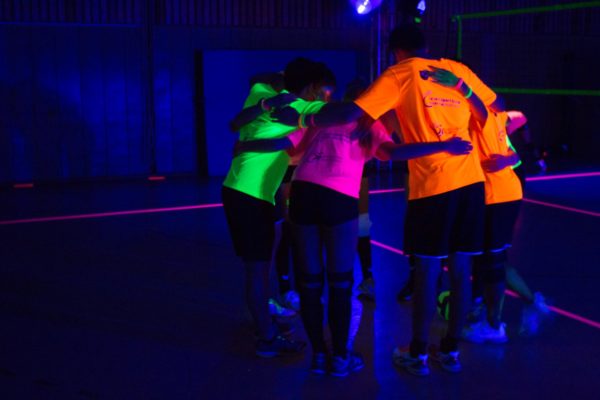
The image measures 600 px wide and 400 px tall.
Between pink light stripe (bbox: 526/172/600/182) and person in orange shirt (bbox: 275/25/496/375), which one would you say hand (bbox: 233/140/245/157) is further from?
pink light stripe (bbox: 526/172/600/182)

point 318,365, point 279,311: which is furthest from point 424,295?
point 279,311

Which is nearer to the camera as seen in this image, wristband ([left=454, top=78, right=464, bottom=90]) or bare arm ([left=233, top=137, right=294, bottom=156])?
wristband ([left=454, top=78, right=464, bottom=90])

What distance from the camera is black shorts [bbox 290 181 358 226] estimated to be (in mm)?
3773

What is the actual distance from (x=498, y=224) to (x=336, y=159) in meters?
1.13

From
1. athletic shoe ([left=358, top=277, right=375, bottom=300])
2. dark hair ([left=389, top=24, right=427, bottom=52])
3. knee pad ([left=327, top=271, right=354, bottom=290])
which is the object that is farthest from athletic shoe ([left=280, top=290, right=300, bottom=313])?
dark hair ([left=389, top=24, right=427, bottom=52])

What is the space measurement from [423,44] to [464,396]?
179cm

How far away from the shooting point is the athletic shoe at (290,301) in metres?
5.21

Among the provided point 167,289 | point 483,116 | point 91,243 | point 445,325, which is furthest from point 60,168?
point 483,116

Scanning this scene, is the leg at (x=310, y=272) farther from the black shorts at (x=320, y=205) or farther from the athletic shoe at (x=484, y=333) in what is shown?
the athletic shoe at (x=484, y=333)

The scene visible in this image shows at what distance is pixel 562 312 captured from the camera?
5.14m

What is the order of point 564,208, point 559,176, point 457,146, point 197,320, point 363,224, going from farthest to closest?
point 559,176 < point 564,208 < point 363,224 < point 197,320 < point 457,146

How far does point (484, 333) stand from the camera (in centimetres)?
459

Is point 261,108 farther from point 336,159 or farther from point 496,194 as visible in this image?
point 496,194

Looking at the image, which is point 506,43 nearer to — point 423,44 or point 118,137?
point 118,137
